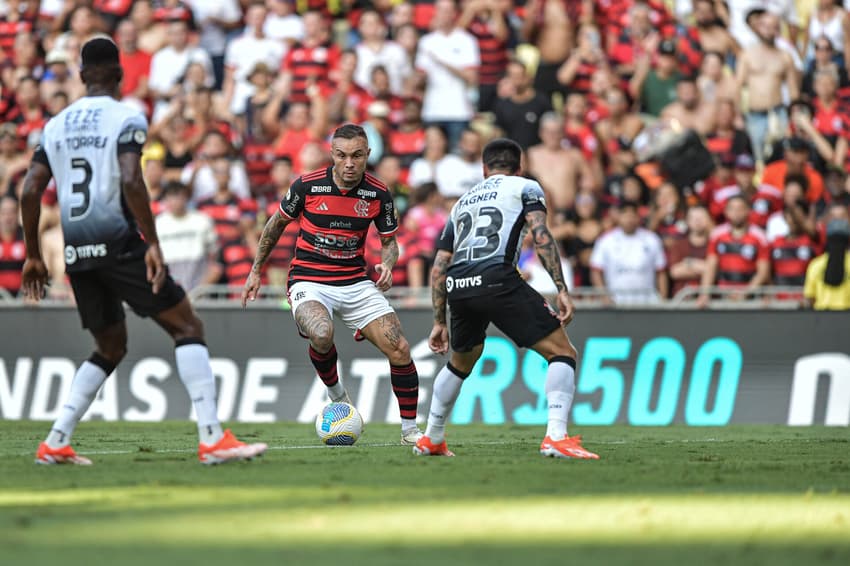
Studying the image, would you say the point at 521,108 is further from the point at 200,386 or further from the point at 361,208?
the point at 200,386

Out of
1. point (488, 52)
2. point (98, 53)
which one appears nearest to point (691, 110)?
point (488, 52)

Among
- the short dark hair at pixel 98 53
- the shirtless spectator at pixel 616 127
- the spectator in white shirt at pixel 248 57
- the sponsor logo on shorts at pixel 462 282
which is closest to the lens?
the short dark hair at pixel 98 53

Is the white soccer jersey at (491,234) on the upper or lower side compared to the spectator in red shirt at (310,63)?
lower

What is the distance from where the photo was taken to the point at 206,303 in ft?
55.1

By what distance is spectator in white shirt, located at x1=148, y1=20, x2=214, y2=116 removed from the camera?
70.2ft

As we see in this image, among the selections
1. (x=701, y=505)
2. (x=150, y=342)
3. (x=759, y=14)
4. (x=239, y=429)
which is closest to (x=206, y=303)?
(x=150, y=342)

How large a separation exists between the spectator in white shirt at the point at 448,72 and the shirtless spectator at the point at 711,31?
10.8 ft

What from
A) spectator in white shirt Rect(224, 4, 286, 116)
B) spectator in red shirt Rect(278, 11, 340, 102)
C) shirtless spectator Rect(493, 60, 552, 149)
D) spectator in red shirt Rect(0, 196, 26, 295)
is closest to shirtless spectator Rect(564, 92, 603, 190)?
shirtless spectator Rect(493, 60, 552, 149)

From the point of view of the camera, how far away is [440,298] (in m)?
10.3

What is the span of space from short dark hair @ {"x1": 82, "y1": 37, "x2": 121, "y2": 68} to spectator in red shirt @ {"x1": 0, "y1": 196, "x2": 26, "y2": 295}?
9411 mm

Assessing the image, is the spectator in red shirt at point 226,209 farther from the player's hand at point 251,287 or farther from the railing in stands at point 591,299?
the player's hand at point 251,287

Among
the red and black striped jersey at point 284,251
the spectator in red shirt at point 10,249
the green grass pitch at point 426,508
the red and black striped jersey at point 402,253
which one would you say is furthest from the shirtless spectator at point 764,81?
the spectator in red shirt at point 10,249

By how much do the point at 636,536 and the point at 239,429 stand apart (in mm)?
9189

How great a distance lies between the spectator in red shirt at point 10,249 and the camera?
17828 millimetres
